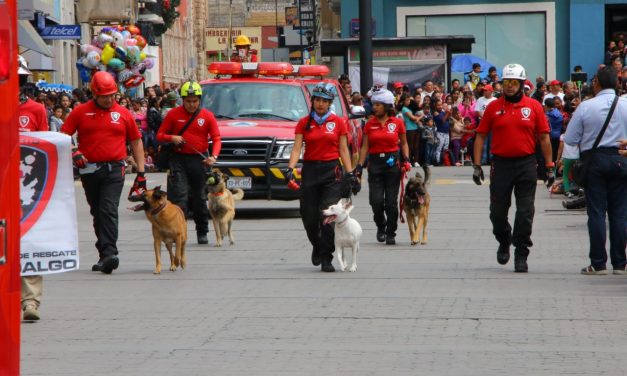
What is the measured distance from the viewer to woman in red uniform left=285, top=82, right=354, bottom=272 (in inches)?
555

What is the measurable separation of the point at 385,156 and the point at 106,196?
4154 mm

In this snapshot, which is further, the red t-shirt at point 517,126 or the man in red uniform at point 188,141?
the man in red uniform at point 188,141

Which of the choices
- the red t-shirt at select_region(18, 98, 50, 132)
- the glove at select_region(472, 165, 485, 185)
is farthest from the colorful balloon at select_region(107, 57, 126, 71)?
the red t-shirt at select_region(18, 98, 50, 132)

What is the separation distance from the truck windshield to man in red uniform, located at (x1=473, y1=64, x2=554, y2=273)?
831 cm

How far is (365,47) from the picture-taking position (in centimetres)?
3228

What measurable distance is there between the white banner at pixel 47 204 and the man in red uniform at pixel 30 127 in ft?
1.98

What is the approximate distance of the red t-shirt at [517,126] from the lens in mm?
13656

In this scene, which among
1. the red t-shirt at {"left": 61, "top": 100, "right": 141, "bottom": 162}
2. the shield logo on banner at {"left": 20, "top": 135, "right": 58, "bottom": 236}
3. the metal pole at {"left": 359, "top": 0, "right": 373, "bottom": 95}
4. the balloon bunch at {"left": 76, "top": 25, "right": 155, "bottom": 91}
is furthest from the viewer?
the balloon bunch at {"left": 76, "top": 25, "right": 155, "bottom": 91}

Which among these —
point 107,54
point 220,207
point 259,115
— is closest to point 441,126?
point 107,54


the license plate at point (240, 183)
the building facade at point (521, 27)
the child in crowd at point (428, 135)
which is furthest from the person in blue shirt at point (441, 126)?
the license plate at point (240, 183)

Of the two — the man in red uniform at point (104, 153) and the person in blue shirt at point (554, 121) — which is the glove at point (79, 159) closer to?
the man in red uniform at point (104, 153)

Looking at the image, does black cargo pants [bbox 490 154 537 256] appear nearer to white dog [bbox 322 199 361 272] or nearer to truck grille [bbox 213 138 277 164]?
white dog [bbox 322 199 361 272]

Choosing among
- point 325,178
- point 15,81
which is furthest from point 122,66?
point 15,81

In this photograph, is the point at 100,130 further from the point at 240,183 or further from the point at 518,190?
the point at 240,183
